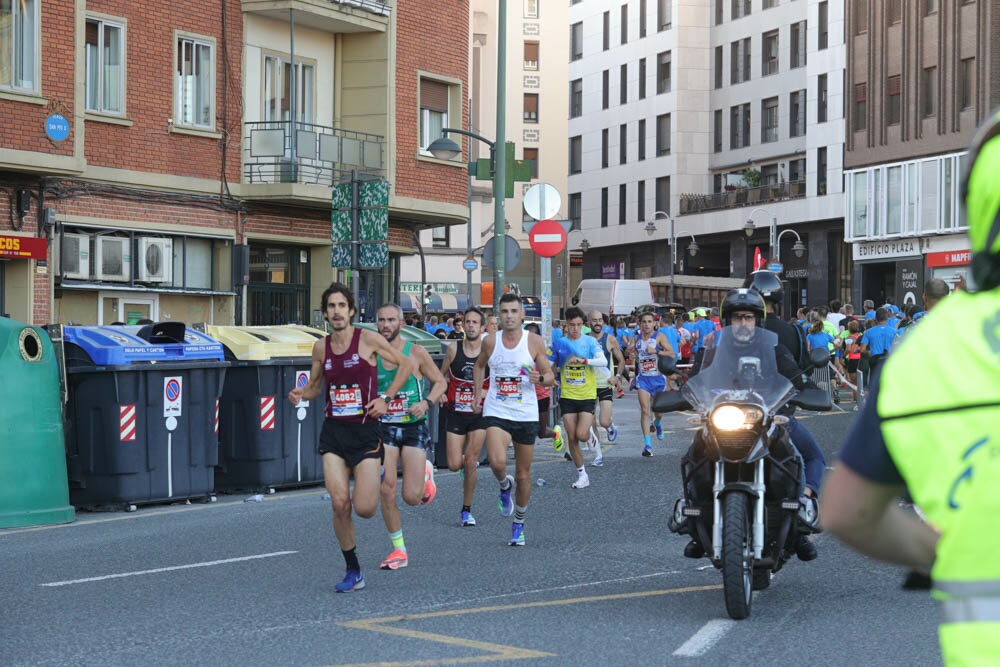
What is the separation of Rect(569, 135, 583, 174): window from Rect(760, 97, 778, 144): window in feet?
48.9

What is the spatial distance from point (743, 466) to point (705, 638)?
0.96 metres

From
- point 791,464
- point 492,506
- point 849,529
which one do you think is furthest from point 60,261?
point 849,529

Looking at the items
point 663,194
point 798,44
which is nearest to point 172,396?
point 798,44

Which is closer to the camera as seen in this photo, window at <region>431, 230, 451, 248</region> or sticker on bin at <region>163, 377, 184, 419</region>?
sticker on bin at <region>163, 377, 184, 419</region>

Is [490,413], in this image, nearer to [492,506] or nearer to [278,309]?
[492,506]

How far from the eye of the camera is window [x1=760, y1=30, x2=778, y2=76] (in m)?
62.0

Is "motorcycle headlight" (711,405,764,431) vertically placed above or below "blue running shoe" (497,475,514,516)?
above

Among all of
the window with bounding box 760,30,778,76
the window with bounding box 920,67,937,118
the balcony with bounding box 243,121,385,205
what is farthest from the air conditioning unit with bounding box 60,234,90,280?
the window with bounding box 760,30,778,76

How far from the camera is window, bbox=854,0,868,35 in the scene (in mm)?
50094

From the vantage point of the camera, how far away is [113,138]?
72.4 feet

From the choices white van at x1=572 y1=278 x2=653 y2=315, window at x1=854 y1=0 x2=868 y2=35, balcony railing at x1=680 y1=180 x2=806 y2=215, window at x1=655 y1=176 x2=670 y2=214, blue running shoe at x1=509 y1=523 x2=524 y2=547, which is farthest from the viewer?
window at x1=655 y1=176 x2=670 y2=214

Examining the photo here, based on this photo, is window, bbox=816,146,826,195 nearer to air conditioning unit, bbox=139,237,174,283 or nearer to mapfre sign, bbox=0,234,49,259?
air conditioning unit, bbox=139,237,174,283

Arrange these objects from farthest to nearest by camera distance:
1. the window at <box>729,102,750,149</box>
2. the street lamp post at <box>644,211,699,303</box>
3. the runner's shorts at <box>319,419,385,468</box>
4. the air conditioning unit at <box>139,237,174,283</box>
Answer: the window at <box>729,102,750,149</box> → the street lamp post at <box>644,211,699,303</box> → the air conditioning unit at <box>139,237,174,283</box> → the runner's shorts at <box>319,419,385,468</box>

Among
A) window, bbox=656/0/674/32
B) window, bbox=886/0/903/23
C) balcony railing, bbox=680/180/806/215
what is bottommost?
balcony railing, bbox=680/180/806/215
